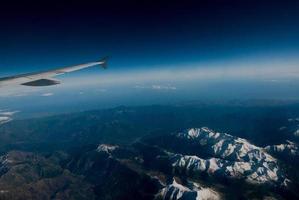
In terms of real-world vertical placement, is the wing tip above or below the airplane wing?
above

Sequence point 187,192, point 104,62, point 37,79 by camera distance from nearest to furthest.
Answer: point 37,79, point 104,62, point 187,192

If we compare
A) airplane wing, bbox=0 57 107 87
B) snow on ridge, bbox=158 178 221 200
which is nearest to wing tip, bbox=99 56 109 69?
airplane wing, bbox=0 57 107 87

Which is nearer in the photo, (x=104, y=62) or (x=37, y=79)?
(x=37, y=79)

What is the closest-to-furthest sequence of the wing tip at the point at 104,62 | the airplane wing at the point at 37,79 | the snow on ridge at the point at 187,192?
the airplane wing at the point at 37,79 < the wing tip at the point at 104,62 < the snow on ridge at the point at 187,192

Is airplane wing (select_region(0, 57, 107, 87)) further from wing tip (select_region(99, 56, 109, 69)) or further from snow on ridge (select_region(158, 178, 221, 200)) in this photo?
snow on ridge (select_region(158, 178, 221, 200))

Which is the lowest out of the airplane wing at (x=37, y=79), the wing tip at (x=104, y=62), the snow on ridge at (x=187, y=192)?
the snow on ridge at (x=187, y=192)

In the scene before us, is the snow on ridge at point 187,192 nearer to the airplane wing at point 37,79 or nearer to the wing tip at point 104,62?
the wing tip at point 104,62

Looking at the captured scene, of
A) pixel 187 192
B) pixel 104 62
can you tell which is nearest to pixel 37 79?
pixel 104 62

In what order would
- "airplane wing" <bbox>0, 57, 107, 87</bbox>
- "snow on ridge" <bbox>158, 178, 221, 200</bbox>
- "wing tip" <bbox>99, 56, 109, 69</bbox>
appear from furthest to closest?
"snow on ridge" <bbox>158, 178, 221, 200</bbox>, "wing tip" <bbox>99, 56, 109, 69</bbox>, "airplane wing" <bbox>0, 57, 107, 87</bbox>

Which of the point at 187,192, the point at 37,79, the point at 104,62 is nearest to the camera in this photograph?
the point at 37,79

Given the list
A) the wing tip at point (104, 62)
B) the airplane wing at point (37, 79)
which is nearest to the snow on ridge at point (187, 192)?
the wing tip at point (104, 62)

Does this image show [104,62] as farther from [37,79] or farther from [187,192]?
[187,192]

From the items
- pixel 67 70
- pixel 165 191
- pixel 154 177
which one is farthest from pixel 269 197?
pixel 67 70
